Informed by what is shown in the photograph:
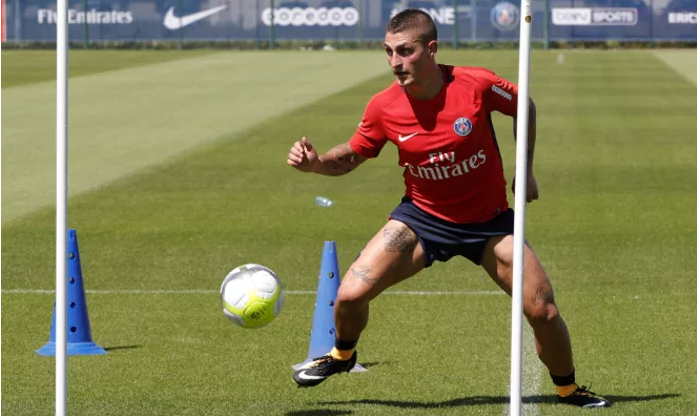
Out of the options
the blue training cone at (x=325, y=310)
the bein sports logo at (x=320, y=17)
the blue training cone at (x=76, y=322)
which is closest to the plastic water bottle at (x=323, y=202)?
the blue training cone at (x=76, y=322)

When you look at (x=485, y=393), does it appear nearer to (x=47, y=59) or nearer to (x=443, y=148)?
(x=443, y=148)

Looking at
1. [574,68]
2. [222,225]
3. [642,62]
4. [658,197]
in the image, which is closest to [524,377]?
[222,225]

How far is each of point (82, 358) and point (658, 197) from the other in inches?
388

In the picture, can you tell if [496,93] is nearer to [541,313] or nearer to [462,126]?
[462,126]

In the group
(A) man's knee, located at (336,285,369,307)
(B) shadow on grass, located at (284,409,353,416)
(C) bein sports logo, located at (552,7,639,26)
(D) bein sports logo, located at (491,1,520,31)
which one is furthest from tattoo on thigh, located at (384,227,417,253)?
(C) bein sports logo, located at (552,7,639,26)

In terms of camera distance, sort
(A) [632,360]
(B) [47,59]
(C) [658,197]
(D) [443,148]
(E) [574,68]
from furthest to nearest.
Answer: (B) [47,59], (E) [574,68], (C) [658,197], (A) [632,360], (D) [443,148]

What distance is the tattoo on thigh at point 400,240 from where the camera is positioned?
305 inches

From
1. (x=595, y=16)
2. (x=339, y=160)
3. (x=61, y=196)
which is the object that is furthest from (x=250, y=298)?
(x=595, y=16)

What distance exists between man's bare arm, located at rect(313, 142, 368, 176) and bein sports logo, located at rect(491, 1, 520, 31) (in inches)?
2128

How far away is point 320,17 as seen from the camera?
62.6 m

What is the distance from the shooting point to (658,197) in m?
17.4

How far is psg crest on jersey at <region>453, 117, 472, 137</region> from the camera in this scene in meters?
7.53

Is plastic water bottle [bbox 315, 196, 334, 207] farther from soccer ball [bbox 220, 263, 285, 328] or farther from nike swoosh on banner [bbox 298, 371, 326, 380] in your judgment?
nike swoosh on banner [bbox 298, 371, 326, 380]

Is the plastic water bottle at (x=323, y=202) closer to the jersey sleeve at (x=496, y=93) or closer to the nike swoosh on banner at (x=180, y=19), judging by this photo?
the jersey sleeve at (x=496, y=93)
